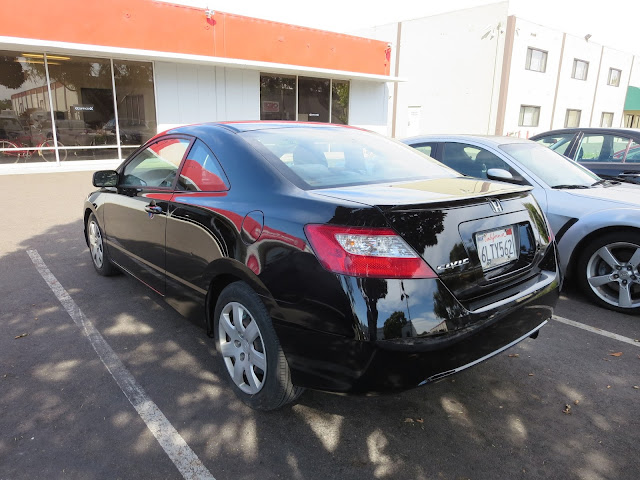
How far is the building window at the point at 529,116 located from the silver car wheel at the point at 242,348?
94.5 feet

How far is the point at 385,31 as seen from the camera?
31.2 metres

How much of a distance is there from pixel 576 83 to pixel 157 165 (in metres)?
35.1

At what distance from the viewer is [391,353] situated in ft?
6.68

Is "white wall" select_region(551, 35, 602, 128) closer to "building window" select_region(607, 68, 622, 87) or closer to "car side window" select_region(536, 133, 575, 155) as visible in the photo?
"building window" select_region(607, 68, 622, 87)

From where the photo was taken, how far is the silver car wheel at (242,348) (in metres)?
2.56

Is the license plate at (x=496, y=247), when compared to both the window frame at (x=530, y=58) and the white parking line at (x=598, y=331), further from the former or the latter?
the window frame at (x=530, y=58)

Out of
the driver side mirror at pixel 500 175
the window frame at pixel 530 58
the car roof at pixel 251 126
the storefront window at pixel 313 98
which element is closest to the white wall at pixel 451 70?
the window frame at pixel 530 58

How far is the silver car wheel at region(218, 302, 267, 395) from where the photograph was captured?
2.56 meters

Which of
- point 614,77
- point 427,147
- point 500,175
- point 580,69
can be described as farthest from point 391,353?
point 614,77

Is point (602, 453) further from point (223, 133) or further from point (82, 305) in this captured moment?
point (82, 305)

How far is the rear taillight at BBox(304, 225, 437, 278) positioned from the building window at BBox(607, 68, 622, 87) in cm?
4104

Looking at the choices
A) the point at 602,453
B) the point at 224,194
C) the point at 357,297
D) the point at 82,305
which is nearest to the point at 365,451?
the point at 357,297

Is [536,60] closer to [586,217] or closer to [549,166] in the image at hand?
[549,166]

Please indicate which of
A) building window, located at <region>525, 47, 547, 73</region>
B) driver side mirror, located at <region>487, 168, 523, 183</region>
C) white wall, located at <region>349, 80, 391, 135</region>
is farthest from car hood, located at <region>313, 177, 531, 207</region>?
building window, located at <region>525, 47, 547, 73</region>
